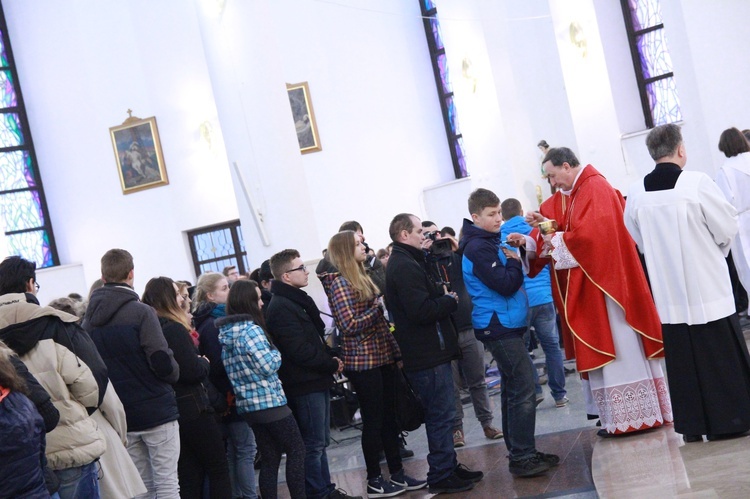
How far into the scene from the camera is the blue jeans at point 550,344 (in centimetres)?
823

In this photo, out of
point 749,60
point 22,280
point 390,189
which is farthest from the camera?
point 390,189

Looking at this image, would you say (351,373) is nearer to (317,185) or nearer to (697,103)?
(697,103)

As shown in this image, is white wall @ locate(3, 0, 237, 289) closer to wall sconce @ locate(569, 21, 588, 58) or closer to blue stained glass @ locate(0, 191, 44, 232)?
blue stained glass @ locate(0, 191, 44, 232)

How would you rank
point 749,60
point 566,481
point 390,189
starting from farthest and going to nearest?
point 390,189 → point 749,60 → point 566,481

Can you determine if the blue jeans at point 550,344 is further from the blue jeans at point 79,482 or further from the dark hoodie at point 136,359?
the blue jeans at point 79,482

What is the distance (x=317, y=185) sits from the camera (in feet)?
62.4

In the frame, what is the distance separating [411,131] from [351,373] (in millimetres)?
13139

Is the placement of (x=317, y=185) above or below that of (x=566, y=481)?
above

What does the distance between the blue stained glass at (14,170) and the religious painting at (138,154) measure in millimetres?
1941

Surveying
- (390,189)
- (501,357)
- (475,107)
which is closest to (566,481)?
(501,357)

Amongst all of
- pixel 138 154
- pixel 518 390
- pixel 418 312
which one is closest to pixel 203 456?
pixel 418 312

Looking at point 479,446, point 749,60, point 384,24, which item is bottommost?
point 479,446

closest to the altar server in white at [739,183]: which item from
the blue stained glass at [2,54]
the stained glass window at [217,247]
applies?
the stained glass window at [217,247]

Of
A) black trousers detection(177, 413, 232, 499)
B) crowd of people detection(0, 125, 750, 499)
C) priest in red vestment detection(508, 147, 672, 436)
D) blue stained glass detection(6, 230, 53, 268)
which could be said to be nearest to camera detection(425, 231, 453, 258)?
crowd of people detection(0, 125, 750, 499)
